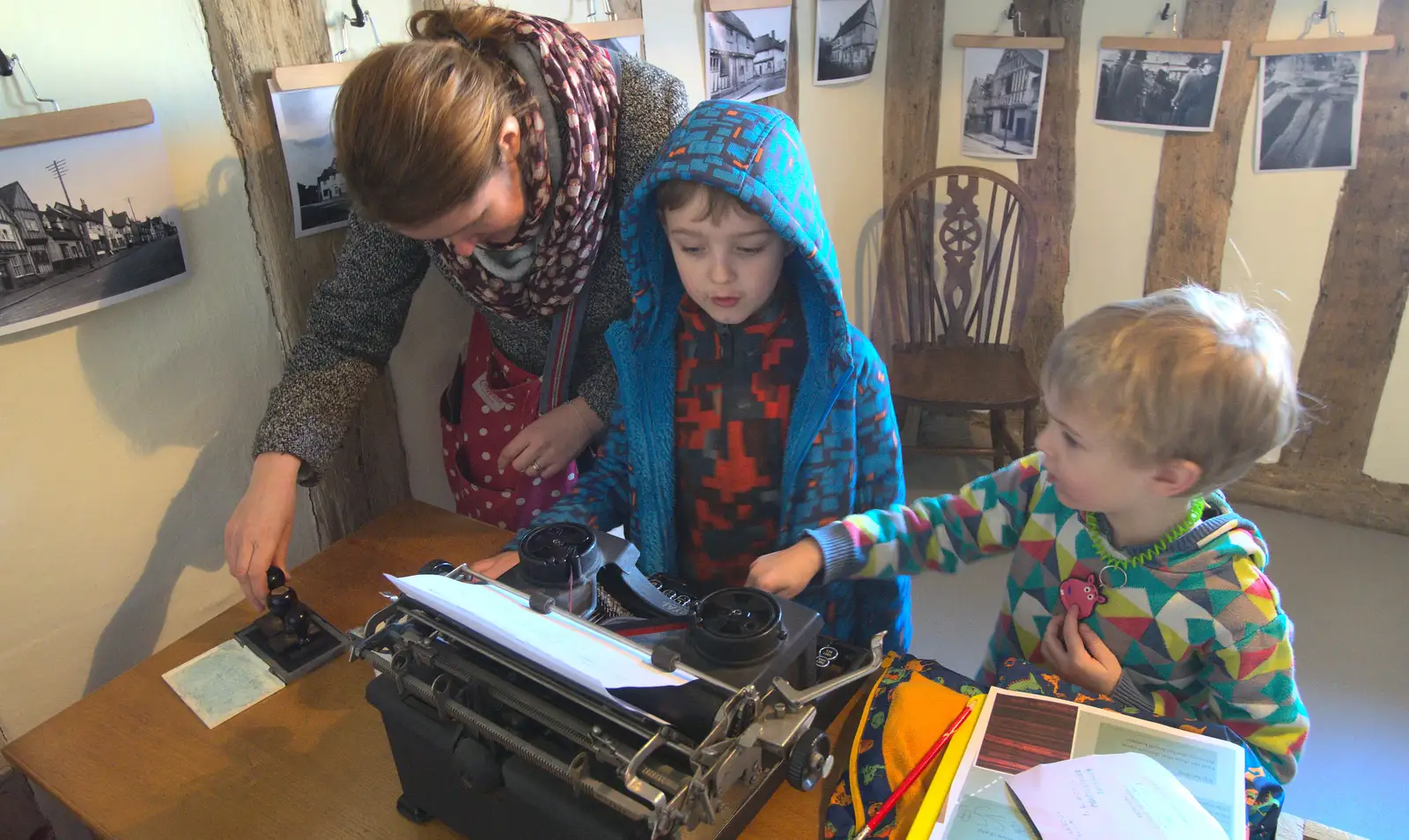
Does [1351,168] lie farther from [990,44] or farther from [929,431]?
[929,431]

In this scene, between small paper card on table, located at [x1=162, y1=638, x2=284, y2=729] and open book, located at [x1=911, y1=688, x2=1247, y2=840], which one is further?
small paper card on table, located at [x1=162, y1=638, x2=284, y2=729]

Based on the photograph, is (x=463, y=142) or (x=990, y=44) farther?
(x=990, y=44)

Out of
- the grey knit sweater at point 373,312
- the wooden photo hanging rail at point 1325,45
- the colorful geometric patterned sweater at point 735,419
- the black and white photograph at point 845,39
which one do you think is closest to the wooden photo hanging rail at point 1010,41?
the black and white photograph at point 845,39

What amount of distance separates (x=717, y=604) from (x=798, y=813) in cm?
24

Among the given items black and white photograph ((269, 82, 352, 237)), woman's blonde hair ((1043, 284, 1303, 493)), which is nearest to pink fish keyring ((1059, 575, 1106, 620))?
woman's blonde hair ((1043, 284, 1303, 493))

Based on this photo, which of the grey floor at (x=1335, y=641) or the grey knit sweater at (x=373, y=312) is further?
the grey floor at (x=1335, y=641)

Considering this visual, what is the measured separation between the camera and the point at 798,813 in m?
0.87

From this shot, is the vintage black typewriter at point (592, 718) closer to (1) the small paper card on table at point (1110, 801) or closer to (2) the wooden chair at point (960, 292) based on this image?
(1) the small paper card on table at point (1110, 801)

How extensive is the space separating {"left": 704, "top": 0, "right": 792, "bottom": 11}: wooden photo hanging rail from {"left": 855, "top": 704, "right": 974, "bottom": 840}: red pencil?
5.30 ft

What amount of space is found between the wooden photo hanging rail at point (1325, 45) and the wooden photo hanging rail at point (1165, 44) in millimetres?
105

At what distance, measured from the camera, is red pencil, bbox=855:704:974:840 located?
2.64 feet

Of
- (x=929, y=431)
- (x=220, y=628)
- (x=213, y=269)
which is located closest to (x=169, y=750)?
(x=220, y=628)

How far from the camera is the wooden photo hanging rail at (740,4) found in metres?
1.95

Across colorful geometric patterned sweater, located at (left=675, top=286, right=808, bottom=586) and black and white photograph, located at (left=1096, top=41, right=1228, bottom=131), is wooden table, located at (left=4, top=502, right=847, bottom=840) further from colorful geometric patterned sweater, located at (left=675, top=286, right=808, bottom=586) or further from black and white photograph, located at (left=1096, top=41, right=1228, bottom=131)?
black and white photograph, located at (left=1096, top=41, right=1228, bottom=131)
